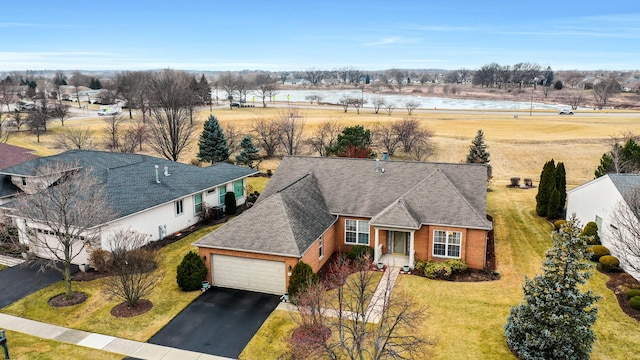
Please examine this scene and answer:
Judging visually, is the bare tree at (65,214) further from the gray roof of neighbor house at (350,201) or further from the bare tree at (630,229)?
the bare tree at (630,229)

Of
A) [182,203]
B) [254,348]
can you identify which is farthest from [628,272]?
[182,203]

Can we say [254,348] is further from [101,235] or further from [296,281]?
[101,235]

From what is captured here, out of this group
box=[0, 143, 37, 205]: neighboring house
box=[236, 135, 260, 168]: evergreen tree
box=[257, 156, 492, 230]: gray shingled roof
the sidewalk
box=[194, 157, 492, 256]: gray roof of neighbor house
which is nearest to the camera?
the sidewalk

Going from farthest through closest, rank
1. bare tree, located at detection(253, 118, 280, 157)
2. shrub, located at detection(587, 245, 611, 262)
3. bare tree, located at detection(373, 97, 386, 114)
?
bare tree, located at detection(373, 97, 386, 114), bare tree, located at detection(253, 118, 280, 157), shrub, located at detection(587, 245, 611, 262)

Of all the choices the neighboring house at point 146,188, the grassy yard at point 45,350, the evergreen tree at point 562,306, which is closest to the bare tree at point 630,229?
the evergreen tree at point 562,306

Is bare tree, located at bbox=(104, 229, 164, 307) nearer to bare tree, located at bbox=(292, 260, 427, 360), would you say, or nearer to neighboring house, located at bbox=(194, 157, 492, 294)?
neighboring house, located at bbox=(194, 157, 492, 294)

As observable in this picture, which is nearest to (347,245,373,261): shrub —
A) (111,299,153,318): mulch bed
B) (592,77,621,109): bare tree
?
(111,299,153,318): mulch bed

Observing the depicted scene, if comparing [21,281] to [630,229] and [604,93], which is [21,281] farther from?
[604,93]
